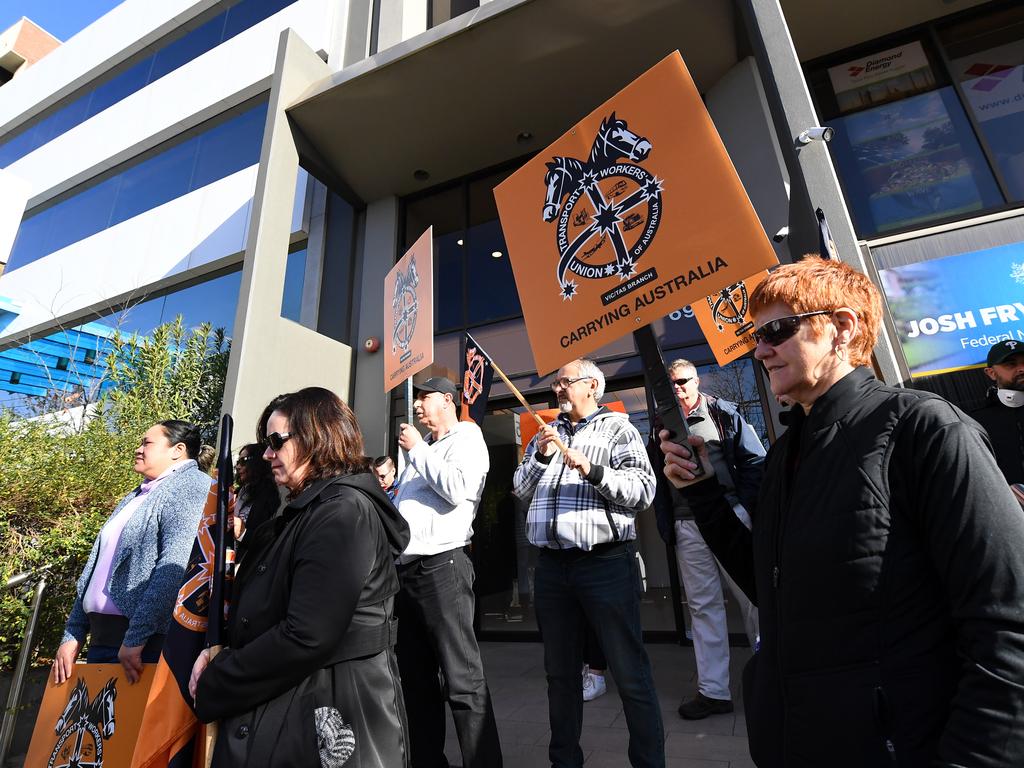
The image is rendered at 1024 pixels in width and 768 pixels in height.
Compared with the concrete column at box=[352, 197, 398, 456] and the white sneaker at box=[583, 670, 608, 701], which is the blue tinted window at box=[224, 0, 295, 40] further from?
the white sneaker at box=[583, 670, 608, 701]

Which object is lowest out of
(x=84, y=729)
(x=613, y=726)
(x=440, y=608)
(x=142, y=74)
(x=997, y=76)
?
(x=613, y=726)

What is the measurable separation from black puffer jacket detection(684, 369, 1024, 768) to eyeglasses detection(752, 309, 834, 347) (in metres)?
0.17

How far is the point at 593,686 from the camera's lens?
3992 millimetres

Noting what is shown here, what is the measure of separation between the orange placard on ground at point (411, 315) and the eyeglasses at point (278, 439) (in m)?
2.15

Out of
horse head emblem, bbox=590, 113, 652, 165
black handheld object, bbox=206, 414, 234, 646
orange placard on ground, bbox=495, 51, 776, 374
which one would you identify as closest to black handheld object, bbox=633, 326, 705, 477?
orange placard on ground, bbox=495, 51, 776, 374

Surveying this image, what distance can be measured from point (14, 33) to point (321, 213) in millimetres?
17878

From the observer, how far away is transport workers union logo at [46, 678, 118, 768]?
2.08 m

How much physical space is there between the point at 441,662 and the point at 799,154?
4464 mm

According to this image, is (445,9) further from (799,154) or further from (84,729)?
(84,729)

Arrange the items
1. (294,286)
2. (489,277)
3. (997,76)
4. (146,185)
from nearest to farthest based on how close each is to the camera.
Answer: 1. (997,76)
2. (489,277)
3. (294,286)
4. (146,185)

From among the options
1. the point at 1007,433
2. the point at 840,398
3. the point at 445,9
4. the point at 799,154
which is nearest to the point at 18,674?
the point at 840,398

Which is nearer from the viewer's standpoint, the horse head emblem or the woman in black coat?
the woman in black coat

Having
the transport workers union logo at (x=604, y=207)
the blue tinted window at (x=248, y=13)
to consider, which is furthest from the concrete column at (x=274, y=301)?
the transport workers union logo at (x=604, y=207)

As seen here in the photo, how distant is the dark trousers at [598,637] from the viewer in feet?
7.59
